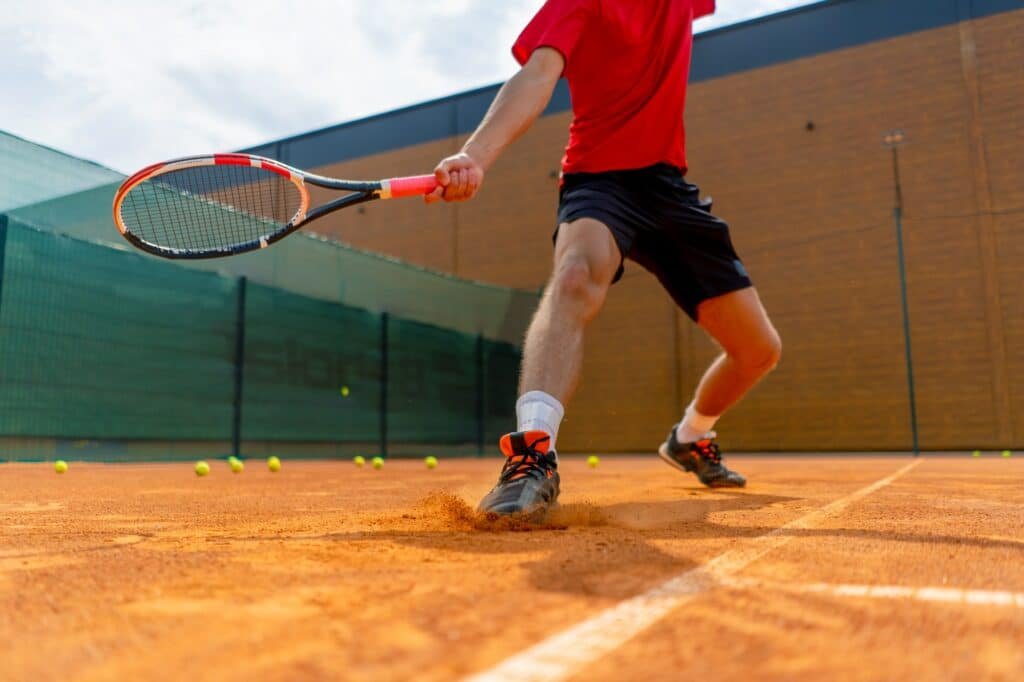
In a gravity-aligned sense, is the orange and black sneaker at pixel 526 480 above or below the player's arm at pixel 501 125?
below

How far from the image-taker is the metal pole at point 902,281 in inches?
427

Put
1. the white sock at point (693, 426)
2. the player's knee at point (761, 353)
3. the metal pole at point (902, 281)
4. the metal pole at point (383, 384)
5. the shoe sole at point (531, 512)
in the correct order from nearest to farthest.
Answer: the shoe sole at point (531, 512), the player's knee at point (761, 353), the white sock at point (693, 426), the metal pole at point (902, 281), the metal pole at point (383, 384)

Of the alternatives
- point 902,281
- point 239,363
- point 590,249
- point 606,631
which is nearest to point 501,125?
point 590,249

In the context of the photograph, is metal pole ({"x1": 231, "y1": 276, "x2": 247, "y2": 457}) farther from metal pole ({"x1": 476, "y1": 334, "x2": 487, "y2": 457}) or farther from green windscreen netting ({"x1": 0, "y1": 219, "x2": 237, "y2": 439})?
metal pole ({"x1": 476, "y1": 334, "x2": 487, "y2": 457})

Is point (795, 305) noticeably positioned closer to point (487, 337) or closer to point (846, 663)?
point (487, 337)

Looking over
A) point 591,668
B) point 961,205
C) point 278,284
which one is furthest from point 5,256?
point 961,205

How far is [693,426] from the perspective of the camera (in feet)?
10.9

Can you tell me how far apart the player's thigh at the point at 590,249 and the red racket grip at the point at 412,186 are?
0.41m

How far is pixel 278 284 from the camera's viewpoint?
398 inches

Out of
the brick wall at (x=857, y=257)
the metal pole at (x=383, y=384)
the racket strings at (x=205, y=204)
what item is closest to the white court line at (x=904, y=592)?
the racket strings at (x=205, y=204)

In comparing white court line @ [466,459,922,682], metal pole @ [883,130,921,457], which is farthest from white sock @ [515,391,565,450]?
metal pole @ [883,130,921,457]

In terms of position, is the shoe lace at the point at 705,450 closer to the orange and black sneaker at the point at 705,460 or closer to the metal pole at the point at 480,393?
the orange and black sneaker at the point at 705,460

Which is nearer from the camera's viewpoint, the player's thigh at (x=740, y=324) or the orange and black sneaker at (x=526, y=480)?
the orange and black sneaker at (x=526, y=480)

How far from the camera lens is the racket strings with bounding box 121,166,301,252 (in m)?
2.72
